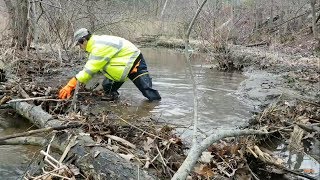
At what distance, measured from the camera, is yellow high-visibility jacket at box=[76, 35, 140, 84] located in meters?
7.03

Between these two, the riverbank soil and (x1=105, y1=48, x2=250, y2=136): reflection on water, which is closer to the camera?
the riverbank soil

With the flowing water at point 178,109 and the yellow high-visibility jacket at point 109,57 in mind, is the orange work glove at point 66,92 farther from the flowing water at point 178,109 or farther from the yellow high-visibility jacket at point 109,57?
the flowing water at point 178,109

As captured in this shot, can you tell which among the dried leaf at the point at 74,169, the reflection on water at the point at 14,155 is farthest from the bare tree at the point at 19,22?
the dried leaf at the point at 74,169

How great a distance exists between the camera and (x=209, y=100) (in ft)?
28.2

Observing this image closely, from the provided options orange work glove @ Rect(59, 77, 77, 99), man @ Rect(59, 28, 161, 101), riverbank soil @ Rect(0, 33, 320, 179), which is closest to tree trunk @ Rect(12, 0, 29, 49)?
riverbank soil @ Rect(0, 33, 320, 179)

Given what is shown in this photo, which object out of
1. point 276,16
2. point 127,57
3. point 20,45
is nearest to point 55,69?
point 20,45

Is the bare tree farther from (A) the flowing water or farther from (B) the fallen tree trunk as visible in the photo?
(B) the fallen tree trunk

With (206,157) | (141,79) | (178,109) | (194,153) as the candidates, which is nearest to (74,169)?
(194,153)

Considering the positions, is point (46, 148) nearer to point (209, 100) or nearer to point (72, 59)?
point (209, 100)

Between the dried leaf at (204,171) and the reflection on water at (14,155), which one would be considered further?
the reflection on water at (14,155)

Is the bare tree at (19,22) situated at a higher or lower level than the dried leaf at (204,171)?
higher

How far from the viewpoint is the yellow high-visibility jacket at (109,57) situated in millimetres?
7027

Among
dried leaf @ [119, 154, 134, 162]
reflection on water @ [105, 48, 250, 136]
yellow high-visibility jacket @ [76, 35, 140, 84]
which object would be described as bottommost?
reflection on water @ [105, 48, 250, 136]

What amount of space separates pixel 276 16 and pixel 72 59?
63.3ft
